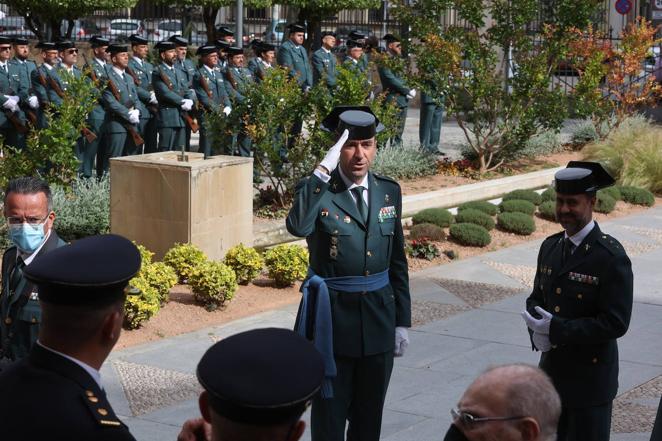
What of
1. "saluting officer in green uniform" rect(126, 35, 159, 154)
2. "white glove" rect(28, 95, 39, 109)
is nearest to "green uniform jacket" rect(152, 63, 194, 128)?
"saluting officer in green uniform" rect(126, 35, 159, 154)

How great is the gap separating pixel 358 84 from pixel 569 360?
8285 millimetres

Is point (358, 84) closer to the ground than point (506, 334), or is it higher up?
higher up

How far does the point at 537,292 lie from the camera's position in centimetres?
528

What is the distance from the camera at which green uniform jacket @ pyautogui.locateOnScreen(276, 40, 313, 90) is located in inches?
691

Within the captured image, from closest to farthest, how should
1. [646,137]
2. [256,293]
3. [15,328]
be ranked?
[15,328], [256,293], [646,137]

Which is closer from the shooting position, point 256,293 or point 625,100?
point 256,293

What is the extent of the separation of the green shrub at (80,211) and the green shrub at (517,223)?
4.34 meters

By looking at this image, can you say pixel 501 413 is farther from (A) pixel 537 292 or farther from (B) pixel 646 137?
(B) pixel 646 137

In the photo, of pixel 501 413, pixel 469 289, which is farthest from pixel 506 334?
pixel 501 413

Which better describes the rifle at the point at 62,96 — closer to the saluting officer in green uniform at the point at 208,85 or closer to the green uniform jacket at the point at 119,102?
the green uniform jacket at the point at 119,102

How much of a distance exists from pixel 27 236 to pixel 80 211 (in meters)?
6.37

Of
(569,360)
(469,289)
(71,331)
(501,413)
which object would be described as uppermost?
(71,331)

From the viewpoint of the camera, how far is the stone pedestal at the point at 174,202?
9.79 m

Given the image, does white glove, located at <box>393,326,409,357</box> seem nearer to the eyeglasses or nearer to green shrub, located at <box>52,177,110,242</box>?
the eyeglasses
